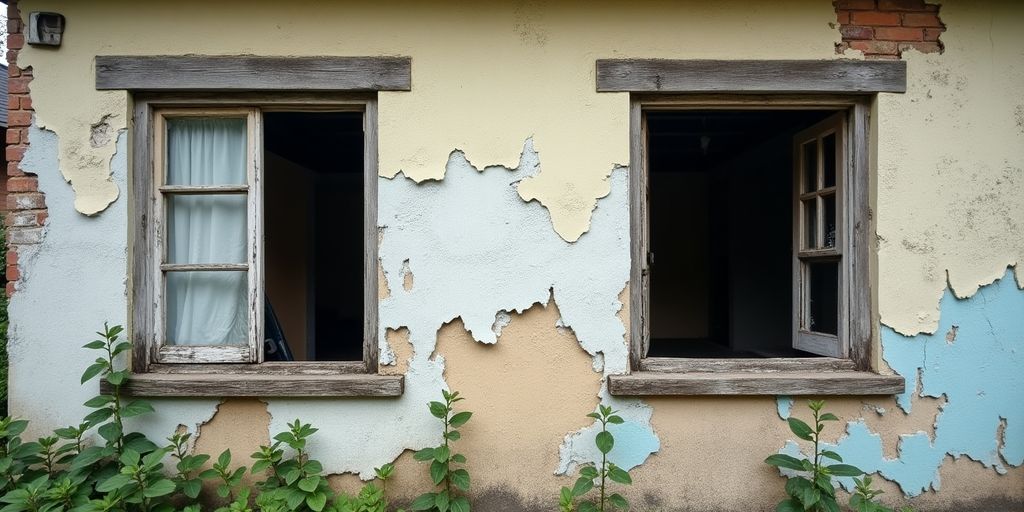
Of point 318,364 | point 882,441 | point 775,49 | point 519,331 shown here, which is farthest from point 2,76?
point 882,441

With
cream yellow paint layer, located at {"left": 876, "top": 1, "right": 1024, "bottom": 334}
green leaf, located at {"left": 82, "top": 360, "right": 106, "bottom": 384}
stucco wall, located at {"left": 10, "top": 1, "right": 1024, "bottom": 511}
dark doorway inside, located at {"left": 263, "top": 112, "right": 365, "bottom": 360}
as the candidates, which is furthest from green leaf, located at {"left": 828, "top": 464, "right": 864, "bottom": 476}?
dark doorway inside, located at {"left": 263, "top": 112, "right": 365, "bottom": 360}

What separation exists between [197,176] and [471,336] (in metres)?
1.65

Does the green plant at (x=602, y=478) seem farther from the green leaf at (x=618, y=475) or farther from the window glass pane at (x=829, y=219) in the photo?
the window glass pane at (x=829, y=219)

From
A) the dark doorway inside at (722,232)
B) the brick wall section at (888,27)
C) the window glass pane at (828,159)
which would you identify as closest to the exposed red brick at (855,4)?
the brick wall section at (888,27)

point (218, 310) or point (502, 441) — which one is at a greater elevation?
point (218, 310)

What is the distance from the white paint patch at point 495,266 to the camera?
2963 millimetres

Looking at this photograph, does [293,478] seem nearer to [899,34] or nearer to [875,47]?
[875,47]

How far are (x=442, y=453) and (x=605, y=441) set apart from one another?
0.75m

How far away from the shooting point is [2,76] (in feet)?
32.0

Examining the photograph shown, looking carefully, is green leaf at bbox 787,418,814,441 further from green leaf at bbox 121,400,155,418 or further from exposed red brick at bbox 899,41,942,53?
green leaf at bbox 121,400,155,418

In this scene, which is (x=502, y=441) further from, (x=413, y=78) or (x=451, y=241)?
(x=413, y=78)

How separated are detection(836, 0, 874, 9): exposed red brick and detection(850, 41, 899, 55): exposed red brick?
0.18 meters

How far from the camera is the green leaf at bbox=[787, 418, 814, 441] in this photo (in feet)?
9.12

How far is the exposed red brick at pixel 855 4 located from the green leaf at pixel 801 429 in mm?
2058
